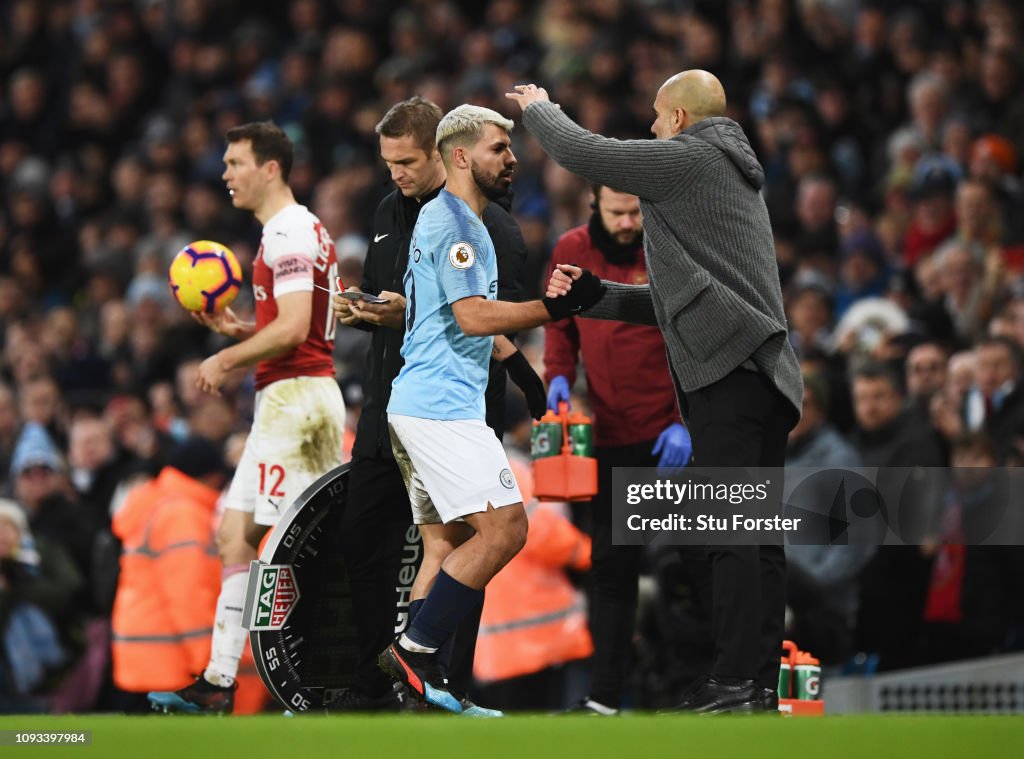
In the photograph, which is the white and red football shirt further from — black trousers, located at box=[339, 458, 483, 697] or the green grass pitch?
the green grass pitch

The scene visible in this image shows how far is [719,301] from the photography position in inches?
229

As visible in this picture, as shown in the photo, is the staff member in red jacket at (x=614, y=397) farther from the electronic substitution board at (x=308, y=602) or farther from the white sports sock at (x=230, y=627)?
the white sports sock at (x=230, y=627)

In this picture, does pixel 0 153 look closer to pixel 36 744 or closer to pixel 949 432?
pixel 949 432

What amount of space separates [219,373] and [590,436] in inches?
59.0

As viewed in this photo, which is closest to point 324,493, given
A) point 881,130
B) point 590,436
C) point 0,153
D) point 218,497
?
point 590,436

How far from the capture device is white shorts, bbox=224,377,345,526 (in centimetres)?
690

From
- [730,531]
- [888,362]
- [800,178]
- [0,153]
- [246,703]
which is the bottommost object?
[246,703]

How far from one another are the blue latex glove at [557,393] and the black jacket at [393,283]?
0.43 metres

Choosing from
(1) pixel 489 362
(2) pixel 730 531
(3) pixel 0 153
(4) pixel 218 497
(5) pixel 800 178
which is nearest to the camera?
(2) pixel 730 531

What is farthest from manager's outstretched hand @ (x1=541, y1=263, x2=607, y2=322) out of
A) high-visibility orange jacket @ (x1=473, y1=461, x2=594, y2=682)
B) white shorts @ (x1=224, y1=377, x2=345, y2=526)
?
high-visibility orange jacket @ (x1=473, y1=461, x2=594, y2=682)

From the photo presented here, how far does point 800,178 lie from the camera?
40.0 ft

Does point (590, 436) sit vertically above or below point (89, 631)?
above

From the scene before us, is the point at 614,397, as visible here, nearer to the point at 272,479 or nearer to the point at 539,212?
the point at 272,479

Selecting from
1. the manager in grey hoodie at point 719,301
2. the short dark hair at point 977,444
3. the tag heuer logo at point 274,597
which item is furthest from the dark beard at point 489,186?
the short dark hair at point 977,444
